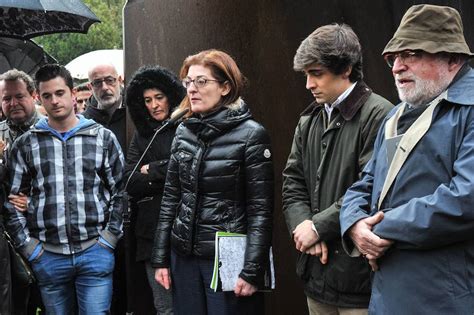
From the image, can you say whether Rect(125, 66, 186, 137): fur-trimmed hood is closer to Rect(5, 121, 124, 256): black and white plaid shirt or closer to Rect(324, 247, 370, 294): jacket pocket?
Rect(5, 121, 124, 256): black and white plaid shirt

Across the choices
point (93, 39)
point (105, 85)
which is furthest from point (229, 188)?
point (93, 39)

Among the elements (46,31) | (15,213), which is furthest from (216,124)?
(46,31)

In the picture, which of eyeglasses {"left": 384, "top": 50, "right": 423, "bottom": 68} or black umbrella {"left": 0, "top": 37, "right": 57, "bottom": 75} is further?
black umbrella {"left": 0, "top": 37, "right": 57, "bottom": 75}

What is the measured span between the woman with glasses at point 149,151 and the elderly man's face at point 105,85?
92 centimetres

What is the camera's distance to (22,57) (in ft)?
40.0

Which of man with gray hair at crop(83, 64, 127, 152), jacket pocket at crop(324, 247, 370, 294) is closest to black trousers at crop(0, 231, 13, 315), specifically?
man with gray hair at crop(83, 64, 127, 152)

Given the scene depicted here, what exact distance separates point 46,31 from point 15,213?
2.65 metres

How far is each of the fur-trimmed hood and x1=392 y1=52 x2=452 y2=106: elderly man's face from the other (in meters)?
2.54

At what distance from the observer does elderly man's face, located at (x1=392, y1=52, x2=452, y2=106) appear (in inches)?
134

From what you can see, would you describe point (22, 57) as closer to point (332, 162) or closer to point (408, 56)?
point (332, 162)

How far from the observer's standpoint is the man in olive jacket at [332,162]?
3910 millimetres

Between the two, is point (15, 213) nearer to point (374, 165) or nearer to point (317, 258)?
point (317, 258)

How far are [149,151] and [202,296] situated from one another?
143 centimetres

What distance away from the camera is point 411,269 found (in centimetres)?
328
